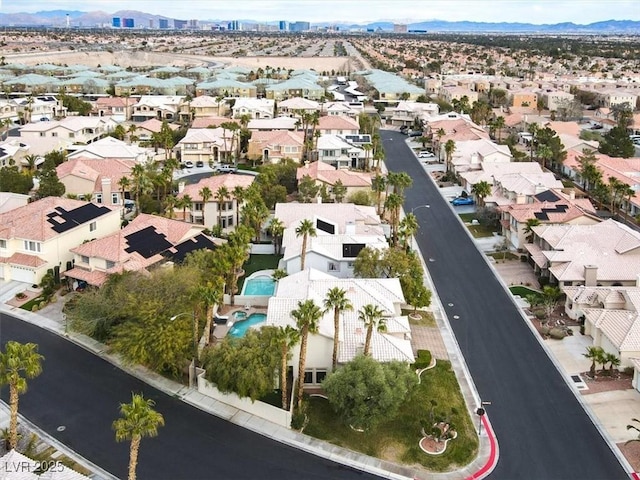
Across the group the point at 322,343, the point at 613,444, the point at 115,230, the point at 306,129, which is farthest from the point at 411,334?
the point at 306,129

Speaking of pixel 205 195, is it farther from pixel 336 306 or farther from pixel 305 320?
pixel 305 320

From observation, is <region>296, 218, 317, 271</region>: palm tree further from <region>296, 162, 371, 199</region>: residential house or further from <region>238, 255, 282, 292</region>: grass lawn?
<region>296, 162, 371, 199</region>: residential house

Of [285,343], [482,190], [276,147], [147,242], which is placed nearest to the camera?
[285,343]

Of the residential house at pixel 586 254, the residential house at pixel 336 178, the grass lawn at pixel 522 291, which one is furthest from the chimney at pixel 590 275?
the residential house at pixel 336 178

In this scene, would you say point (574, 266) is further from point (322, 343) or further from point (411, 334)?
point (322, 343)

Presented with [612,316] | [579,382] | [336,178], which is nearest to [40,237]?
[336,178]

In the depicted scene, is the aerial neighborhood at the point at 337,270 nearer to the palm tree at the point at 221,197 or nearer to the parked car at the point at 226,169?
the palm tree at the point at 221,197

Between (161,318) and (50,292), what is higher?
(161,318)
